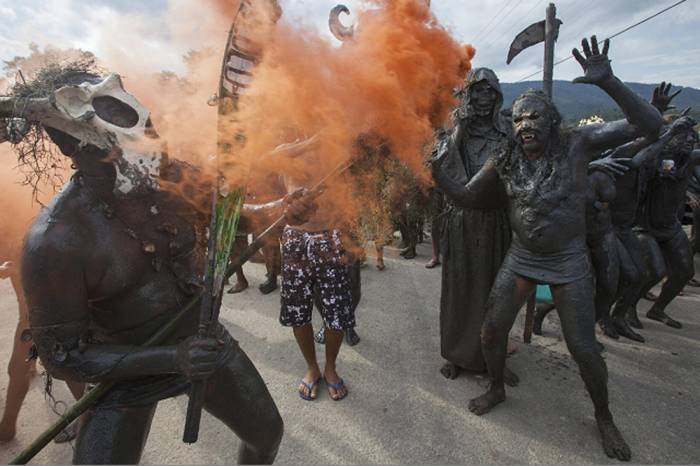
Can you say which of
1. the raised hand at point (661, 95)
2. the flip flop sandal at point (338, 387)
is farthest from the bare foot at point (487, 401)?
the raised hand at point (661, 95)

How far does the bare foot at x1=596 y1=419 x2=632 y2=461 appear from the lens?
279cm

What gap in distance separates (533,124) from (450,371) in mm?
2514

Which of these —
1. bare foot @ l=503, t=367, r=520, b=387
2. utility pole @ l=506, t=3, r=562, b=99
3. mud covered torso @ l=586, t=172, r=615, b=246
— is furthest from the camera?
utility pole @ l=506, t=3, r=562, b=99

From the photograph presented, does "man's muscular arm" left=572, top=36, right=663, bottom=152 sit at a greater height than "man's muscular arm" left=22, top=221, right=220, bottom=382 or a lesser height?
greater

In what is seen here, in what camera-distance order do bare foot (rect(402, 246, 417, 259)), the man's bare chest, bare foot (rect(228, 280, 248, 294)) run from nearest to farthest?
the man's bare chest
bare foot (rect(228, 280, 248, 294))
bare foot (rect(402, 246, 417, 259))

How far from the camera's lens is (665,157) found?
16.8ft

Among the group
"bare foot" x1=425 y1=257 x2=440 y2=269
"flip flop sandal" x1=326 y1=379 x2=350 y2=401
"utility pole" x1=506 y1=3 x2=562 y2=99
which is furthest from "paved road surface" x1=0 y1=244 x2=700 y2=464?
"utility pole" x1=506 y1=3 x2=562 y2=99

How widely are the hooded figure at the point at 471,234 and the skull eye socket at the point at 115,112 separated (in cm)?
263

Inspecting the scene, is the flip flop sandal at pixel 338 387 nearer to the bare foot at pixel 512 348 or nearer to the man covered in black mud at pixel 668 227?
the bare foot at pixel 512 348

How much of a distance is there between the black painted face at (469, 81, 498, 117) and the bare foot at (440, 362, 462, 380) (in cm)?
253

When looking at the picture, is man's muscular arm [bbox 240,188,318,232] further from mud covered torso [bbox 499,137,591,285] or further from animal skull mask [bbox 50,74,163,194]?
mud covered torso [bbox 499,137,591,285]

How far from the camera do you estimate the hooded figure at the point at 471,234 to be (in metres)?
3.55

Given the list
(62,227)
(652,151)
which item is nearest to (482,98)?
(652,151)

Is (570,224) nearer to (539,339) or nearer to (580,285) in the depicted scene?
(580,285)
